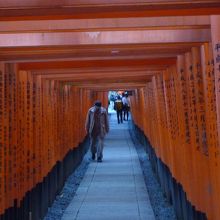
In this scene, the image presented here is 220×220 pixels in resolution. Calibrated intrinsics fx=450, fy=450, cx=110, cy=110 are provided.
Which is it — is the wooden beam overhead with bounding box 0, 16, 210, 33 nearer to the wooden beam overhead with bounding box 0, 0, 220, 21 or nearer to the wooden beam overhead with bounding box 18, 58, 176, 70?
the wooden beam overhead with bounding box 0, 0, 220, 21

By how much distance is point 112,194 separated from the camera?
365 inches

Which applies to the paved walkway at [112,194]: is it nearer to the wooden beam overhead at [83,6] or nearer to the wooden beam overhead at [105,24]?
the wooden beam overhead at [105,24]

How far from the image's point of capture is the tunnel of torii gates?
12.1 feet

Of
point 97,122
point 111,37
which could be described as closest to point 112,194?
point 97,122

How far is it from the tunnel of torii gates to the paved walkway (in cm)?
63

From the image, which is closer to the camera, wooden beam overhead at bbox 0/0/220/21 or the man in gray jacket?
wooden beam overhead at bbox 0/0/220/21

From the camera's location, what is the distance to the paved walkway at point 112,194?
7.66 meters

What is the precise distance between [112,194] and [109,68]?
3428mm

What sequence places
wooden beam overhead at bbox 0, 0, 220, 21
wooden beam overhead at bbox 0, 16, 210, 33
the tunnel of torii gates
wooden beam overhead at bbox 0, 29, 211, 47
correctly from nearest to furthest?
wooden beam overhead at bbox 0, 0, 220, 21, the tunnel of torii gates, wooden beam overhead at bbox 0, 16, 210, 33, wooden beam overhead at bbox 0, 29, 211, 47

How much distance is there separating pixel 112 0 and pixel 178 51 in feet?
6.98

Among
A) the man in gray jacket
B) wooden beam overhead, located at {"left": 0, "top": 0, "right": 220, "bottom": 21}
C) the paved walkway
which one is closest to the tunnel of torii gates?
wooden beam overhead, located at {"left": 0, "top": 0, "right": 220, "bottom": 21}

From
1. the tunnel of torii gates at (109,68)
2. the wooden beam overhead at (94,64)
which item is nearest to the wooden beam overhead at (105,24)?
the tunnel of torii gates at (109,68)

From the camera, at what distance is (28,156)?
639 cm

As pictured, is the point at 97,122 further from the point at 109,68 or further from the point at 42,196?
the point at 109,68
